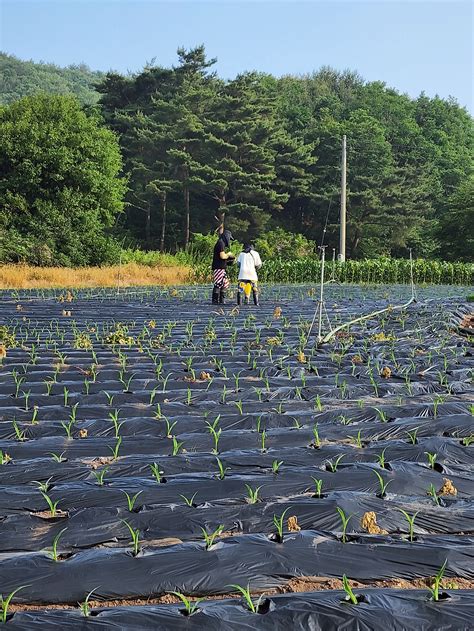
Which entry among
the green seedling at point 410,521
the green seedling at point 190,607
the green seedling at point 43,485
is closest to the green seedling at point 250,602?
the green seedling at point 190,607

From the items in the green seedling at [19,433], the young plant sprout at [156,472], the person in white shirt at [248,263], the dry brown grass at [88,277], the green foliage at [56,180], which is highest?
the green foliage at [56,180]

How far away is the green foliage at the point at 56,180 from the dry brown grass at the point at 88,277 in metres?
4.18

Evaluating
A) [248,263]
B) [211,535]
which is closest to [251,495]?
[211,535]

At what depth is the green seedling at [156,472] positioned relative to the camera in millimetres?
2871

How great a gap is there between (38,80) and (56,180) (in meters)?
37.9

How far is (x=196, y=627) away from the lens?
1728 mm

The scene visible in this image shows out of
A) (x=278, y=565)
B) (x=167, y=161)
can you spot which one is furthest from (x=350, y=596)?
(x=167, y=161)

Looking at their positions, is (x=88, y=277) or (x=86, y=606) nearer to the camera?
(x=86, y=606)

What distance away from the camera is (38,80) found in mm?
59219

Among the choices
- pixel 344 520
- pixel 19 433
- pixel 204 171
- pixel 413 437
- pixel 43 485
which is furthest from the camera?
pixel 204 171

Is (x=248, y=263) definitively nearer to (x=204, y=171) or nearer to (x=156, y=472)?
(x=156, y=472)

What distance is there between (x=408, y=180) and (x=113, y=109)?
14939mm

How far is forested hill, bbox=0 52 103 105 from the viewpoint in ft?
182

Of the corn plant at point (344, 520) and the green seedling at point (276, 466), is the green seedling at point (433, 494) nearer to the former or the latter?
the corn plant at point (344, 520)
